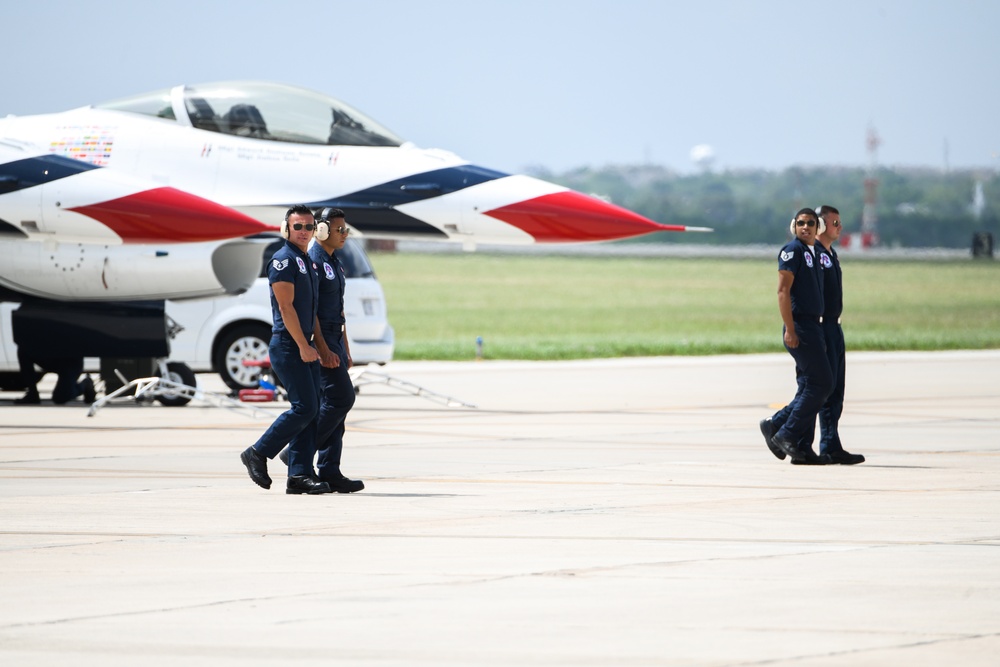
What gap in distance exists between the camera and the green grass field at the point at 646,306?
1191 inches

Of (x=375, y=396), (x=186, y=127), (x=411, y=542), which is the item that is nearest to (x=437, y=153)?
(x=186, y=127)

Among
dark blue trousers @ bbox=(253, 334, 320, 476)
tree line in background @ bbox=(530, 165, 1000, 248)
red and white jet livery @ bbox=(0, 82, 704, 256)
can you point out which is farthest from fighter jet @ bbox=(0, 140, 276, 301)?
tree line in background @ bbox=(530, 165, 1000, 248)

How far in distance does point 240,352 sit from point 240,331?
0.26 m

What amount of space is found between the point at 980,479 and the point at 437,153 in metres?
8.16

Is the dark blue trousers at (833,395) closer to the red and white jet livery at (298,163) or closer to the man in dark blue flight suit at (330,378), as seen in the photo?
the man in dark blue flight suit at (330,378)

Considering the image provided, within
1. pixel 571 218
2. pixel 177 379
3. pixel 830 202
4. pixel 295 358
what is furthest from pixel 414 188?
pixel 830 202

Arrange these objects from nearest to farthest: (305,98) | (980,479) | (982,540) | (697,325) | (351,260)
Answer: (982,540), (980,479), (305,98), (351,260), (697,325)

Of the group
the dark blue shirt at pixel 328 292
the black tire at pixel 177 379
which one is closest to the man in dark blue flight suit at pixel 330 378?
the dark blue shirt at pixel 328 292

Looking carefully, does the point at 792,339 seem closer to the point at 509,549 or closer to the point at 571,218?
the point at 509,549

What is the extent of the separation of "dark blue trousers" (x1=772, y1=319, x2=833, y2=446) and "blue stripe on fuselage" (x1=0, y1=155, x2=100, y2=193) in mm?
7961

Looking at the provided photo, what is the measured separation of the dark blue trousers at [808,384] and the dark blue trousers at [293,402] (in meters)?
3.74

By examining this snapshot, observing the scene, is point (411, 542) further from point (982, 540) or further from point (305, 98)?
point (305, 98)

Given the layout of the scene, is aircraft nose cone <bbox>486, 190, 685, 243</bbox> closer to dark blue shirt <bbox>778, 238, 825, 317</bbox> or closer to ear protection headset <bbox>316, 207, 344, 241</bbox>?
dark blue shirt <bbox>778, 238, 825, 317</bbox>

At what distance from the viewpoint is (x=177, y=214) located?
15.8 m
